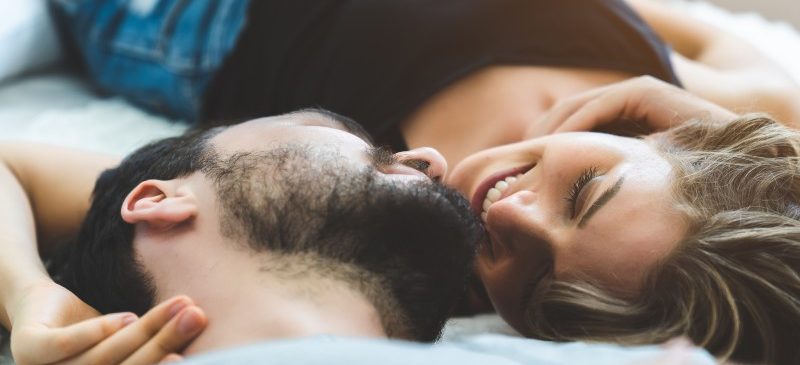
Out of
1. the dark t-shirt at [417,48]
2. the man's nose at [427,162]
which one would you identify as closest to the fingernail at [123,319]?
the man's nose at [427,162]

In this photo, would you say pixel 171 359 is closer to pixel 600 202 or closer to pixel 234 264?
pixel 234 264

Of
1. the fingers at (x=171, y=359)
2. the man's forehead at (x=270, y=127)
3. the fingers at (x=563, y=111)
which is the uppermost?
the man's forehead at (x=270, y=127)

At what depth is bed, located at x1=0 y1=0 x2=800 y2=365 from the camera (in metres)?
0.53

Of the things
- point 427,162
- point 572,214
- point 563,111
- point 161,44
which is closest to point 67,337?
point 427,162

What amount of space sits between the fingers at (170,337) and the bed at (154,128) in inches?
3.2

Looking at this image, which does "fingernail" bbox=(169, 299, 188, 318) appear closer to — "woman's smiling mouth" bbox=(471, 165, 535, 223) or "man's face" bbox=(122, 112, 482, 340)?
"man's face" bbox=(122, 112, 482, 340)

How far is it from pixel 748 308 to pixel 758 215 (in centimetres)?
10

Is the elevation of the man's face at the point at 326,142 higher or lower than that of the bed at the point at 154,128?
higher

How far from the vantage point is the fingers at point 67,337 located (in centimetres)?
65

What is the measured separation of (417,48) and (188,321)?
69cm

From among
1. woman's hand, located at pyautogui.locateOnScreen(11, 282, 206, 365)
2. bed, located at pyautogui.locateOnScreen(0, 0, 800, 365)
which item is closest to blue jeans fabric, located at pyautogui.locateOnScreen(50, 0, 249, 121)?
bed, located at pyautogui.locateOnScreen(0, 0, 800, 365)

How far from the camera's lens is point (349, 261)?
25.9 inches

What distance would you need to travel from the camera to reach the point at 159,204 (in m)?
0.72

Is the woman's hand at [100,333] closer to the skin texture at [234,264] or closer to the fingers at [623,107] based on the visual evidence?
the skin texture at [234,264]
